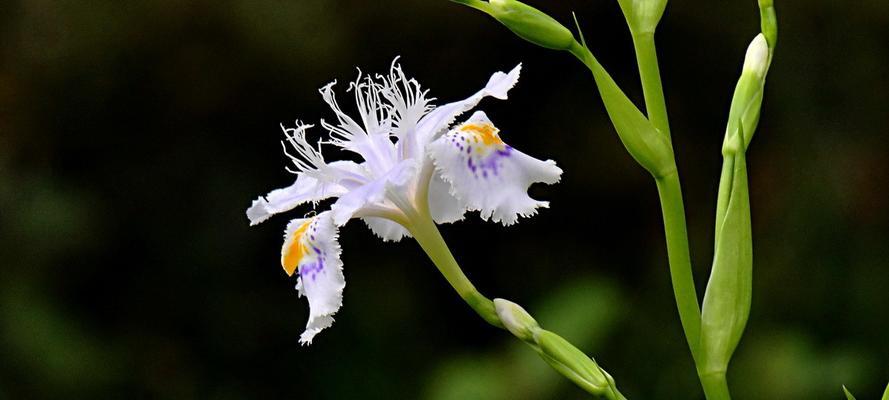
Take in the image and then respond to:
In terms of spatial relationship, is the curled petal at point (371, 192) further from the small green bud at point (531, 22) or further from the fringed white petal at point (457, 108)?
the small green bud at point (531, 22)

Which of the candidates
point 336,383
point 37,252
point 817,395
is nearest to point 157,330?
point 37,252

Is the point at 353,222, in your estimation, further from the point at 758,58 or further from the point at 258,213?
the point at 758,58

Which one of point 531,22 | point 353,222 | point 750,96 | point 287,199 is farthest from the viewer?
point 353,222

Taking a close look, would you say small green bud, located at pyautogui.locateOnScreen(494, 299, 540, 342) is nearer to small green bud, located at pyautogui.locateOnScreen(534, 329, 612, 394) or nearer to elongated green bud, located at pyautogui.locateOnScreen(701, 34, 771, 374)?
small green bud, located at pyautogui.locateOnScreen(534, 329, 612, 394)

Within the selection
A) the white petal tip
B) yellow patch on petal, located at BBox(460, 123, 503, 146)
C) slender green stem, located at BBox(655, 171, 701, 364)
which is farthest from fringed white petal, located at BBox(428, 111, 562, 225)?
the white petal tip

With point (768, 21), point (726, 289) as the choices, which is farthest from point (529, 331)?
point (768, 21)

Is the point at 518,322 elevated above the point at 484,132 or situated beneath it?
situated beneath
